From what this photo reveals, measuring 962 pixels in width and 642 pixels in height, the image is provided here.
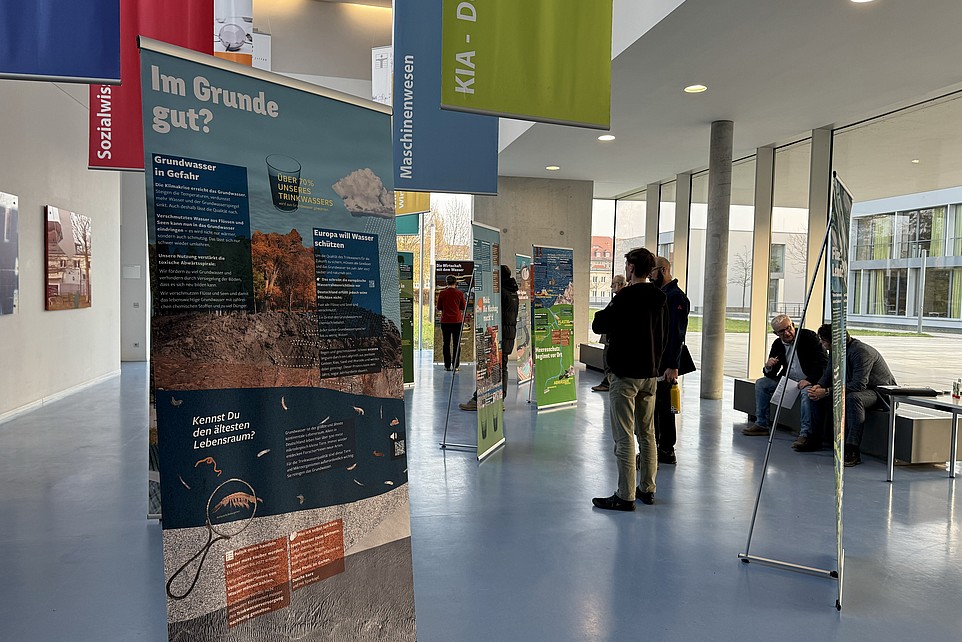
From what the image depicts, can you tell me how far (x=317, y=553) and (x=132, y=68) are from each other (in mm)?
3453

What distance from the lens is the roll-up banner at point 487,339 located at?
6301 mm

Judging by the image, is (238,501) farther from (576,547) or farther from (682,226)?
(682,226)

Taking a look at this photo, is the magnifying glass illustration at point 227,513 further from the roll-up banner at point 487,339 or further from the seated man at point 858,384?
the seated man at point 858,384

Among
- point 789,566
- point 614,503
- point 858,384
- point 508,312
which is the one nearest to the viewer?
point 789,566

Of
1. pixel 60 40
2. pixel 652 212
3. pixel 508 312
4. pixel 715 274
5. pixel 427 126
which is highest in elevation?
pixel 652 212

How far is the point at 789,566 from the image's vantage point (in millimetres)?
3920

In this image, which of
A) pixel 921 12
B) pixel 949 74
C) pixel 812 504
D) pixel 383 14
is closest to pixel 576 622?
pixel 812 504

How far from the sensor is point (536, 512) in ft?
15.6

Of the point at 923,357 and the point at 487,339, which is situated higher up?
the point at 487,339

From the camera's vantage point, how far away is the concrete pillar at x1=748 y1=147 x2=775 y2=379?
10.4 metres

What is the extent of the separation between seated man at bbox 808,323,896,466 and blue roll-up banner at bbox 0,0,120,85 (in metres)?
5.86

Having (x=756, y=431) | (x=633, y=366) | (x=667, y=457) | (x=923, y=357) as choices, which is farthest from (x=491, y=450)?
(x=923, y=357)

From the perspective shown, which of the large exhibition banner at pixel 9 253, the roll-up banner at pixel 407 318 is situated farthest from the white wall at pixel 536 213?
the large exhibition banner at pixel 9 253

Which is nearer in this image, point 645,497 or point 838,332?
point 838,332
